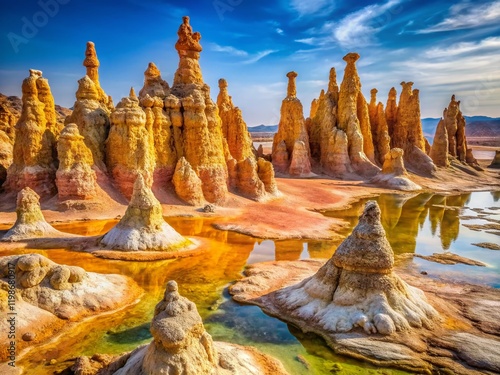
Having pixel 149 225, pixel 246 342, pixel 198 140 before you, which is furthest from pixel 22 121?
pixel 246 342

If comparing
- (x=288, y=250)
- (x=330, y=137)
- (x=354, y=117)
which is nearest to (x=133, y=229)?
(x=288, y=250)

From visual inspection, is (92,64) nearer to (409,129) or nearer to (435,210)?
(435,210)

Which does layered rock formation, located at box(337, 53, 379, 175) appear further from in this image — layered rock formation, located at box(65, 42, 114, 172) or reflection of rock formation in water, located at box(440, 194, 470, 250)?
layered rock formation, located at box(65, 42, 114, 172)

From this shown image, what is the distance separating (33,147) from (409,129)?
42644mm

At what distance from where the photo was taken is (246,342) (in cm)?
971

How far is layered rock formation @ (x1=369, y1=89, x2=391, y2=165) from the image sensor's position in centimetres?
4750

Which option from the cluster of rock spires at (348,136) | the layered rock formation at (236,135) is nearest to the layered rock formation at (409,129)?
the cluster of rock spires at (348,136)

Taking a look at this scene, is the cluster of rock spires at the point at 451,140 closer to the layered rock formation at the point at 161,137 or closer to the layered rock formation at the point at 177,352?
the layered rock formation at the point at 161,137

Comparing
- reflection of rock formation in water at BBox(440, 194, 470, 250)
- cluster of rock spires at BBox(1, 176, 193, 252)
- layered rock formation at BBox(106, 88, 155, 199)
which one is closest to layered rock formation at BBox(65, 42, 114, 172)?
layered rock formation at BBox(106, 88, 155, 199)

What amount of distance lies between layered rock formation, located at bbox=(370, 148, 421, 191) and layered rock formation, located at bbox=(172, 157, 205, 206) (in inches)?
898

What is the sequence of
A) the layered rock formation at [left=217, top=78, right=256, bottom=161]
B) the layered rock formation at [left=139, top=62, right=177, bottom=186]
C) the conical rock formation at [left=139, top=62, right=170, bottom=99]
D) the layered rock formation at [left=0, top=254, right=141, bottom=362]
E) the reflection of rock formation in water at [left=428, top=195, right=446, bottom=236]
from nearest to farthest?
the layered rock formation at [left=0, top=254, right=141, bottom=362]
the layered rock formation at [left=139, top=62, right=177, bottom=186]
the reflection of rock formation in water at [left=428, top=195, right=446, bottom=236]
the conical rock formation at [left=139, top=62, right=170, bottom=99]
the layered rock formation at [left=217, top=78, right=256, bottom=161]

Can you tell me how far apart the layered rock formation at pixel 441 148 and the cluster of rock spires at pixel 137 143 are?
30.5m

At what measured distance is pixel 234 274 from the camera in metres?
14.6

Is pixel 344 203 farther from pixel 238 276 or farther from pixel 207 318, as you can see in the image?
pixel 207 318
